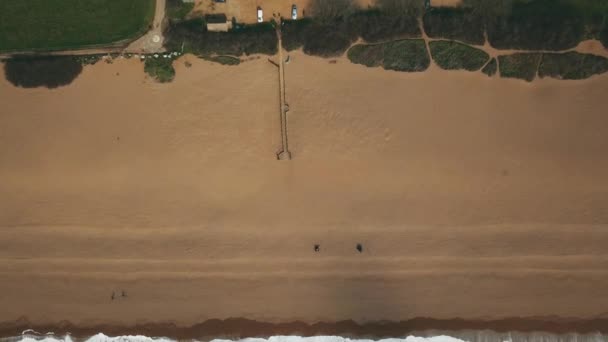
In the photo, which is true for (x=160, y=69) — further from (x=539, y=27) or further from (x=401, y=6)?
(x=539, y=27)

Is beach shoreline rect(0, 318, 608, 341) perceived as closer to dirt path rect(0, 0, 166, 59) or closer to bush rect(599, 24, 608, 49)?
bush rect(599, 24, 608, 49)

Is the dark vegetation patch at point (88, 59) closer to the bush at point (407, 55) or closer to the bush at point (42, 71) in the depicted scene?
the bush at point (42, 71)

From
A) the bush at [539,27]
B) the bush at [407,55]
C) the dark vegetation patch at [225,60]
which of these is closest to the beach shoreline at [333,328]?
the bush at [407,55]

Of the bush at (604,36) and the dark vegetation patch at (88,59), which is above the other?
the bush at (604,36)

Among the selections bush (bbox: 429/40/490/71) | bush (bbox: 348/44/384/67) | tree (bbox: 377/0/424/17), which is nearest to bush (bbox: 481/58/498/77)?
bush (bbox: 429/40/490/71)

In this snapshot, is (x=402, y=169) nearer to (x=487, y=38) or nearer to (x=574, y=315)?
(x=487, y=38)

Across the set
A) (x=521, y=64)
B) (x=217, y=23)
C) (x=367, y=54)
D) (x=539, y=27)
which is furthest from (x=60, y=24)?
(x=539, y=27)
